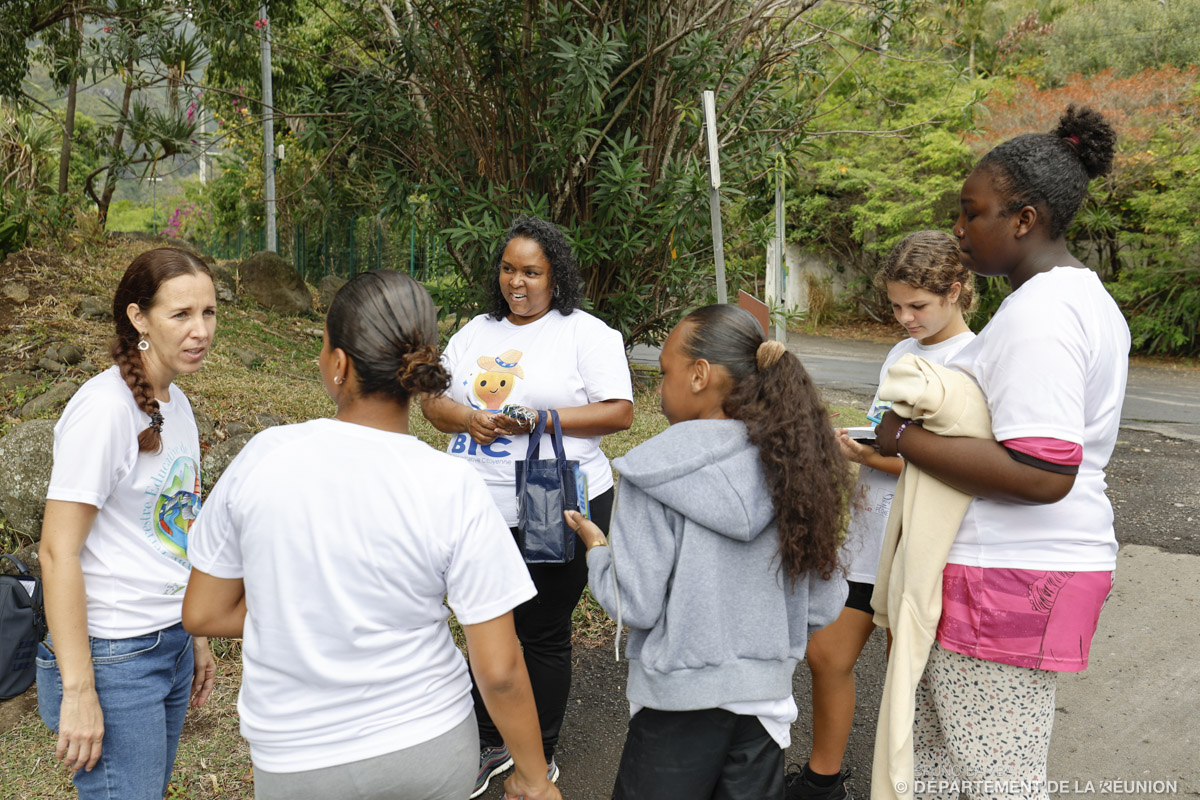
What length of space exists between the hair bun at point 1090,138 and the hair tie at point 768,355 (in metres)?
0.86

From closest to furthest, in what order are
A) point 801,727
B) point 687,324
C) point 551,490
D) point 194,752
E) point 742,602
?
point 742,602, point 687,324, point 551,490, point 194,752, point 801,727

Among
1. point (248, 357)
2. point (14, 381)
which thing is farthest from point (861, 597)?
point (248, 357)

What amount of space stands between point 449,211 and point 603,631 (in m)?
4.45

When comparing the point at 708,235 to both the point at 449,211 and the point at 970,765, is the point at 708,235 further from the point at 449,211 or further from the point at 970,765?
the point at 970,765

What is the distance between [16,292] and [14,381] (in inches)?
66.0

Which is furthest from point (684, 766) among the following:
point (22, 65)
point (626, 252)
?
point (22, 65)

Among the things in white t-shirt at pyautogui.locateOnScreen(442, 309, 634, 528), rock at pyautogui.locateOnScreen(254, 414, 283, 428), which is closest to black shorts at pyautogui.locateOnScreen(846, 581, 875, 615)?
white t-shirt at pyautogui.locateOnScreen(442, 309, 634, 528)

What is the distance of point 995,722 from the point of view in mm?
2072

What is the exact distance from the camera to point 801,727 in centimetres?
353

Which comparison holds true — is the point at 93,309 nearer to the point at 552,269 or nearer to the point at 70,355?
the point at 70,355

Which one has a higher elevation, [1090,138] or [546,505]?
[1090,138]

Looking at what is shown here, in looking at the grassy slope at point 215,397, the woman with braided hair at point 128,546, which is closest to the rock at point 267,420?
the grassy slope at point 215,397

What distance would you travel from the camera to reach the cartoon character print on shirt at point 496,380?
298 cm

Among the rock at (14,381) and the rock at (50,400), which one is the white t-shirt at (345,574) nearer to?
the rock at (50,400)
